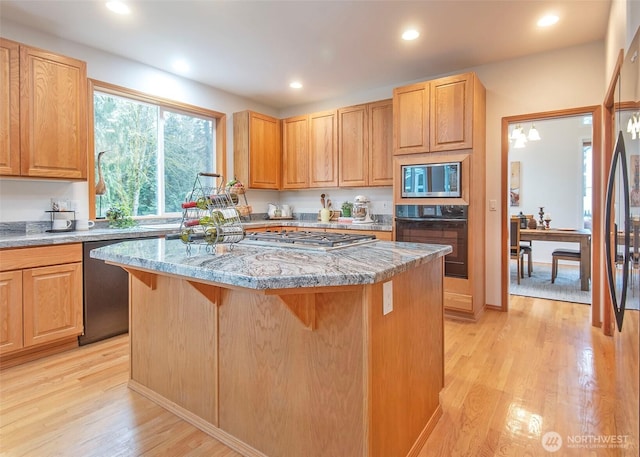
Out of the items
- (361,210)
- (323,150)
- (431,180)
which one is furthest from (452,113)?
(323,150)

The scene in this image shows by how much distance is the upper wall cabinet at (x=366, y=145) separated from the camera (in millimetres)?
4207

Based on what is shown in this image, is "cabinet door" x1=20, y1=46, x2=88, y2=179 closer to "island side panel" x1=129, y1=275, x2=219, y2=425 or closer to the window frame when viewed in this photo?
the window frame

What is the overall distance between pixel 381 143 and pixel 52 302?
356cm

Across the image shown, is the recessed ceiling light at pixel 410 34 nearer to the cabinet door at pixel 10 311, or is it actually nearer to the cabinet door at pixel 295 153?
the cabinet door at pixel 295 153

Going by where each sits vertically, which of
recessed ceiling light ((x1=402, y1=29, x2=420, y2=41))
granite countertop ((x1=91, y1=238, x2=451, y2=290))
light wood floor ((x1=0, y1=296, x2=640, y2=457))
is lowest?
light wood floor ((x1=0, y1=296, x2=640, y2=457))

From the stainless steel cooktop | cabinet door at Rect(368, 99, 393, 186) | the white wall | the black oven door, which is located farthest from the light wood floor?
cabinet door at Rect(368, 99, 393, 186)

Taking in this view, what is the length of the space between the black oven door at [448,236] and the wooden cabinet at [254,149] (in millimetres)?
2139

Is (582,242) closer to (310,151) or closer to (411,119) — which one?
(411,119)

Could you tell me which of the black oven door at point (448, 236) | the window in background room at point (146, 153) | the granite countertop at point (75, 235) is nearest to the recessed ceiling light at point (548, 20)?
the black oven door at point (448, 236)

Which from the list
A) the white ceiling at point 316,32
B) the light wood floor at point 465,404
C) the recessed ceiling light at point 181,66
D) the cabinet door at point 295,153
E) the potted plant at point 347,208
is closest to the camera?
the light wood floor at point 465,404

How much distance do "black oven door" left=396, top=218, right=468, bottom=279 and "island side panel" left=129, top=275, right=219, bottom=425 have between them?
8.28 feet

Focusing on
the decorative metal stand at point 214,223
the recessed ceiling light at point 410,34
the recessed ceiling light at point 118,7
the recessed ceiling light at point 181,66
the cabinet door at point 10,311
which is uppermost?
the recessed ceiling light at point 181,66

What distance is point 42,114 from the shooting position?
277 centimetres

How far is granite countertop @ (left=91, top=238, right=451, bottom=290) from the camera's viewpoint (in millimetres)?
1126
